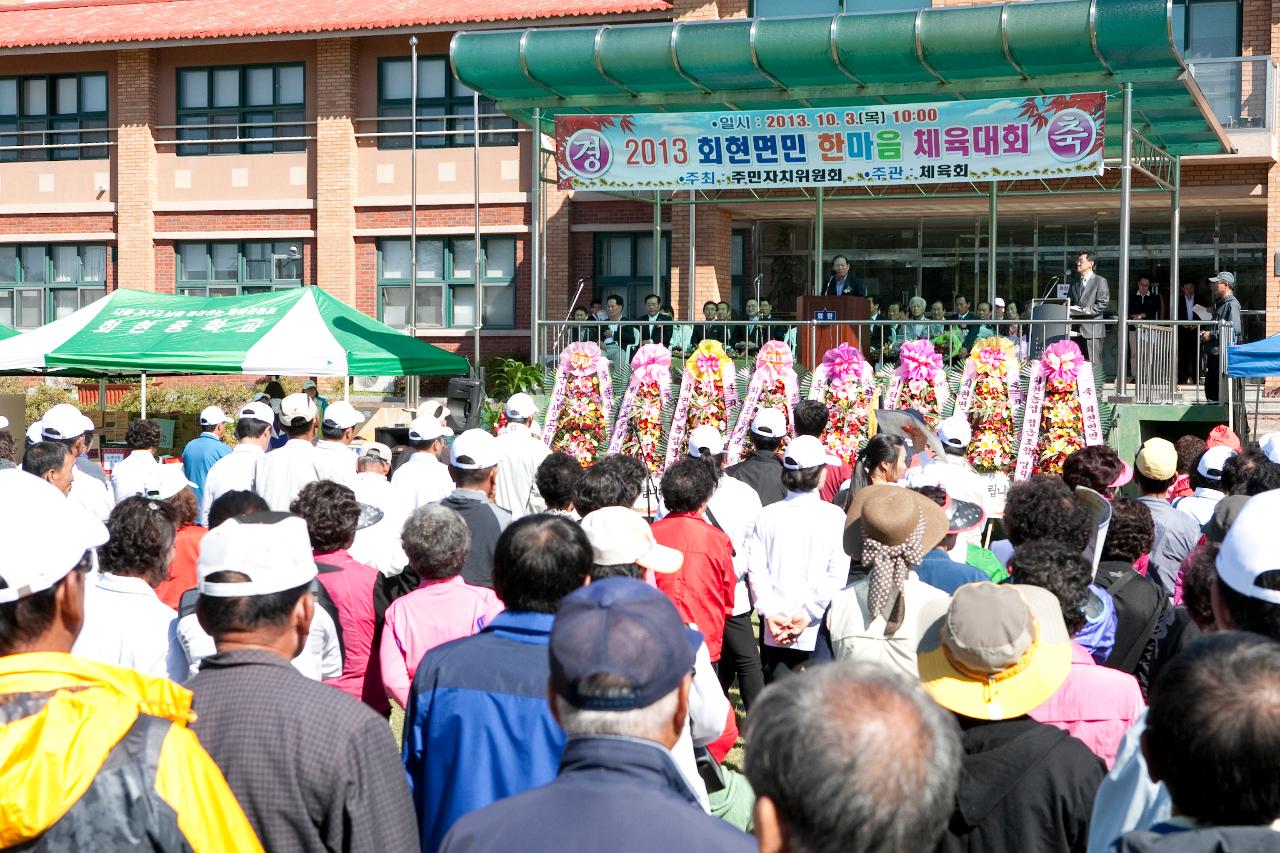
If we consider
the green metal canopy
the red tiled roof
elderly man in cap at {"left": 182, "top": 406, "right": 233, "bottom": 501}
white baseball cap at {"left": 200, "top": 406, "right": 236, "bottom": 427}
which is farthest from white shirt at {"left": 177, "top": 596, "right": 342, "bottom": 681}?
the red tiled roof

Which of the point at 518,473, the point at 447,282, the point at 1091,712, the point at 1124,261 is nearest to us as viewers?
the point at 1091,712

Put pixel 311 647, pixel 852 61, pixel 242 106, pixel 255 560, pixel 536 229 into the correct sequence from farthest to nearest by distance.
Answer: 1. pixel 242 106
2. pixel 536 229
3. pixel 852 61
4. pixel 311 647
5. pixel 255 560

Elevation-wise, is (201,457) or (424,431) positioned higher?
(424,431)

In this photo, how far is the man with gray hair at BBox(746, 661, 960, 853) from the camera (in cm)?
195

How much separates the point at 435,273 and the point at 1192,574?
2224 cm

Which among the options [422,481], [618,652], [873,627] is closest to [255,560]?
[618,652]

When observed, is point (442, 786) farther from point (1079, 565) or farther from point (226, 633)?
point (1079, 565)

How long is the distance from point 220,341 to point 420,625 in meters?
9.81

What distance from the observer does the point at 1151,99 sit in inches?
620

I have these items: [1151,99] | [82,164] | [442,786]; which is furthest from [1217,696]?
[82,164]

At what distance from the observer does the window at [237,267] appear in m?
26.2

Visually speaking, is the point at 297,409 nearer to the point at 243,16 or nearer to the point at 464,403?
the point at 464,403

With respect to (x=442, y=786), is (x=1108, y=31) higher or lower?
higher

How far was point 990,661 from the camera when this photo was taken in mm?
3369
